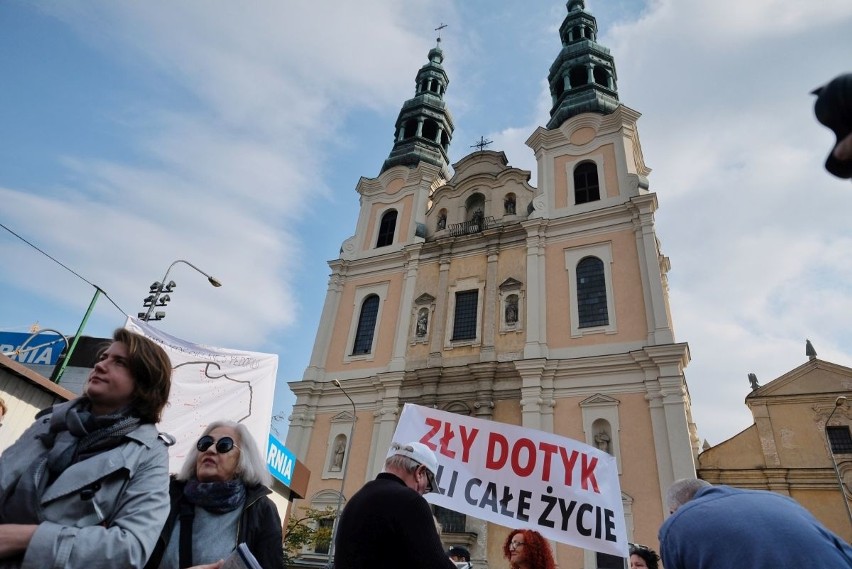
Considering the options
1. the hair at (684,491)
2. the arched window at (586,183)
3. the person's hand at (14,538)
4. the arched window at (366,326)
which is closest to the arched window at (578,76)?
the arched window at (586,183)

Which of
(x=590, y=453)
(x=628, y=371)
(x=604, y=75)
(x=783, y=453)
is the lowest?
(x=590, y=453)

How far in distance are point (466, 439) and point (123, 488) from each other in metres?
4.85

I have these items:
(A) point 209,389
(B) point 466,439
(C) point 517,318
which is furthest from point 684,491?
(C) point 517,318

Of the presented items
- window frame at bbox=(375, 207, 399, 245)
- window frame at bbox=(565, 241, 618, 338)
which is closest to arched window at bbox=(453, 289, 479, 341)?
window frame at bbox=(565, 241, 618, 338)

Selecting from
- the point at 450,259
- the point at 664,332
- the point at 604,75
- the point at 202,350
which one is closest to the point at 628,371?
the point at 664,332

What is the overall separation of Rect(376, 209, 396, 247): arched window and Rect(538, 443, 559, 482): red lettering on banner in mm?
17857

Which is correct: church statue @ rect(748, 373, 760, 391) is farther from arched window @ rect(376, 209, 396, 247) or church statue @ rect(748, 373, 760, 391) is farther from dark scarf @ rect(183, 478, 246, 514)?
dark scarf @ rect(183, 478, 246, 514)

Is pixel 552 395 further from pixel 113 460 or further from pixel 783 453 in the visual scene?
pixel 113 460

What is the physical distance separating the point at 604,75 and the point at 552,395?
18.4 metres

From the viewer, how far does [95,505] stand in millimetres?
1721

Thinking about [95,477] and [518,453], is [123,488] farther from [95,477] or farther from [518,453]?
[518,453]

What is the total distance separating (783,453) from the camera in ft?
53.3

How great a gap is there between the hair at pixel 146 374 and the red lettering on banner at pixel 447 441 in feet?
14.9

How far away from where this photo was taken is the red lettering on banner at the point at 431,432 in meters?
6.20
